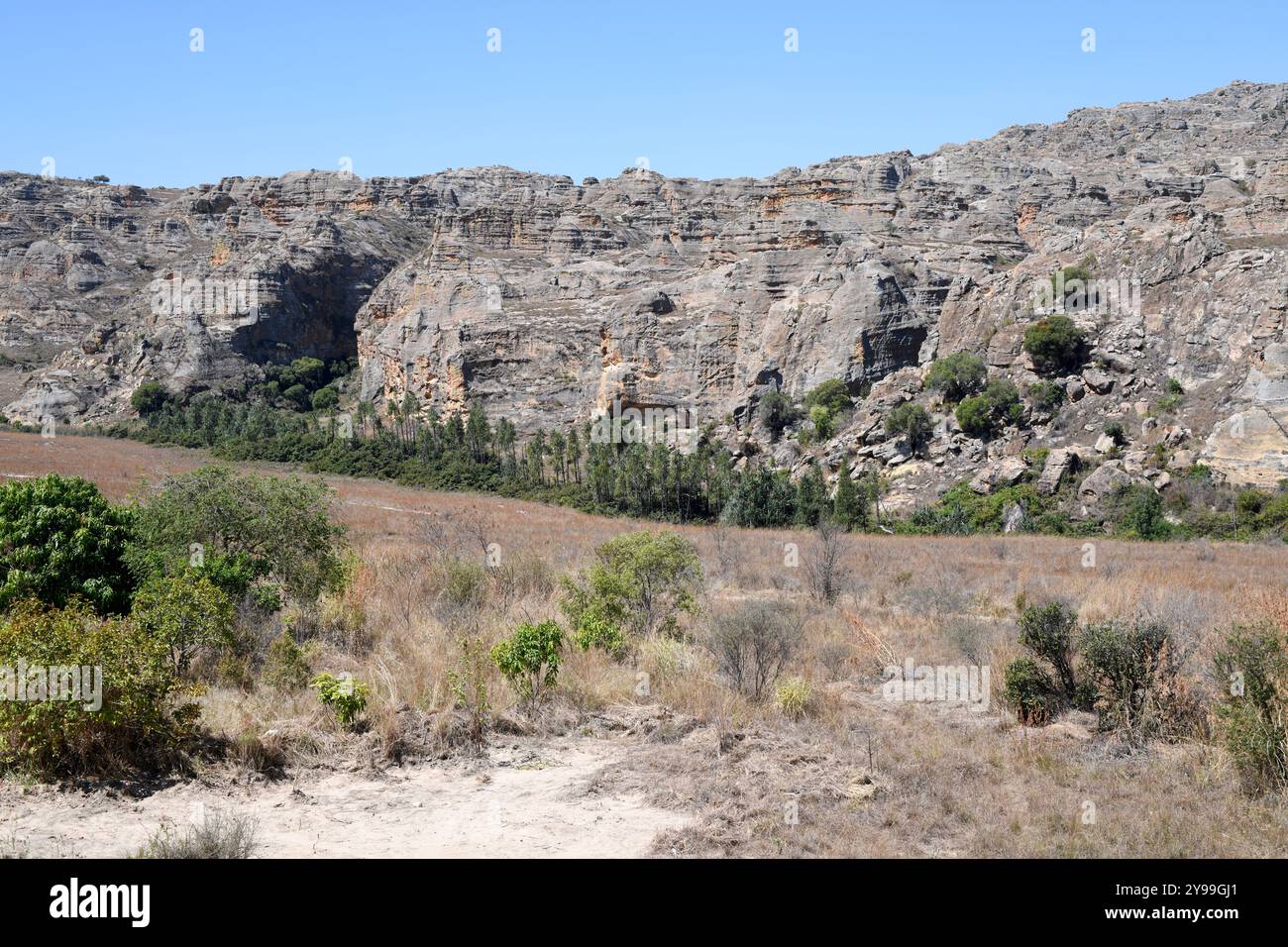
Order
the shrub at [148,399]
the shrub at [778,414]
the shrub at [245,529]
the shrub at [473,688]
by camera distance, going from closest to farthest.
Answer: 1. the shrub at [473,688]
2. the shrub at [245,529]
3. the shrub at [778,414]
4. the shrub at [148,399]

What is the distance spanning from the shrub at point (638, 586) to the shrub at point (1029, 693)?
4.66 meters

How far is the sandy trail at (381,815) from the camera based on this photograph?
6133 mm

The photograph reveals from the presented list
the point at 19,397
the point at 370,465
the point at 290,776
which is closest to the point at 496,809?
the point at 290,776

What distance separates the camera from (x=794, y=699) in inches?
363

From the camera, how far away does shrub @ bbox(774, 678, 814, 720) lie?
9.16m

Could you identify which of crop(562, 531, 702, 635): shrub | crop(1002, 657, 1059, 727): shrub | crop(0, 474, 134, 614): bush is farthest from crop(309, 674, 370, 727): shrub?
crop(1002, 657, 1059, 727): shrub

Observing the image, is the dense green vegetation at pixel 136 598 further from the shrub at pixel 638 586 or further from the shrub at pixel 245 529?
the shrub at pixel 638 586

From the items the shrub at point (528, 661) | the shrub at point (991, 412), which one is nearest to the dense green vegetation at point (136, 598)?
the shrub at point (528, 661)

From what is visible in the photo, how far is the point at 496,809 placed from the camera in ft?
22.9

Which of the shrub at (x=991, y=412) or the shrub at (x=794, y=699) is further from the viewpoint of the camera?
the shrub at (x=991, y=412)

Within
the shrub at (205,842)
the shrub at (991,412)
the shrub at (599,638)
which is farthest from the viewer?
the shrub at (991,412)

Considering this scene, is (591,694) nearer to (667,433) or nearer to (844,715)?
(844,715)

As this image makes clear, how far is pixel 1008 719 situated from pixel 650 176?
143 metres

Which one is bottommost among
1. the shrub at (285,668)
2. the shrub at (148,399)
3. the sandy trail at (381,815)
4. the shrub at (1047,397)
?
the sandy trail at (381,815)
